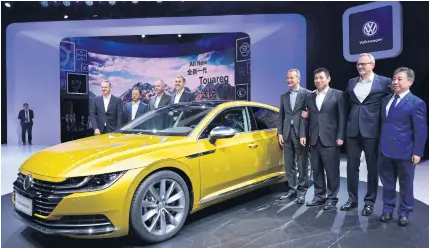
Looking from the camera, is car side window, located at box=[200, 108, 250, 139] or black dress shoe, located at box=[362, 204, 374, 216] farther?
black dress shoe, located at box=[362, 204, 374, 216]

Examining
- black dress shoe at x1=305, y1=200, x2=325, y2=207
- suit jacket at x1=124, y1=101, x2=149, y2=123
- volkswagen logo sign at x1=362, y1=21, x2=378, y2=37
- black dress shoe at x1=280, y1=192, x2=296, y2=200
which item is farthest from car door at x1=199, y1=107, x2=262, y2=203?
volkswagen logo sign at x1=362, y1=21, x2=378, y2=37

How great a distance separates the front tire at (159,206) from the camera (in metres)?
2.58

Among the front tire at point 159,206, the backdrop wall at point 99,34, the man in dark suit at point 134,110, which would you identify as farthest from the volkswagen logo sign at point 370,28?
the front tire at point 159,206

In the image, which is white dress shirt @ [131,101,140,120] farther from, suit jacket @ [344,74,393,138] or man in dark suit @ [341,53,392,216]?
suit jacket @ [344,74,393,138]

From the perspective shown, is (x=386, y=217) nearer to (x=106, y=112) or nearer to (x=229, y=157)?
(x=229, y=157)

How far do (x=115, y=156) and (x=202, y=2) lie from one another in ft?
26.1

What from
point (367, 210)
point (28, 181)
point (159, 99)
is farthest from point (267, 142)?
point (28, 181)

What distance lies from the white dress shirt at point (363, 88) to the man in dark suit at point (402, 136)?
0.19 metres

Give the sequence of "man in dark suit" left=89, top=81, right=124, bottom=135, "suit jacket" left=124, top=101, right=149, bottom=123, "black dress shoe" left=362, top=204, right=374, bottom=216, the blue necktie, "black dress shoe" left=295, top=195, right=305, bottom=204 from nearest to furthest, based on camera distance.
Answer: the blue necktie, "black dress shoe" left=362, top=204, right=374, bottom=216, "black dress shoe" left=295, top=195, right=305, bottom=204, "man in dark suit" left=89, top=81, right=124, bottom=135, "suit jacket" left=124, top=101, right=149, bottom=123

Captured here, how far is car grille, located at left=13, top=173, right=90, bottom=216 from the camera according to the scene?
2412 mm

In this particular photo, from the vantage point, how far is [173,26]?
9.86 meters

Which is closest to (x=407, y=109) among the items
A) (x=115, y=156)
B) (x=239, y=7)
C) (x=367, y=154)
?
(x=367, y=154)

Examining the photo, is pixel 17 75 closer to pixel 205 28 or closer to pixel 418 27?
pixel 205 28

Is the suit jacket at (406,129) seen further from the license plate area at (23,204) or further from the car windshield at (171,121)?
the license plate area at (23,204)
